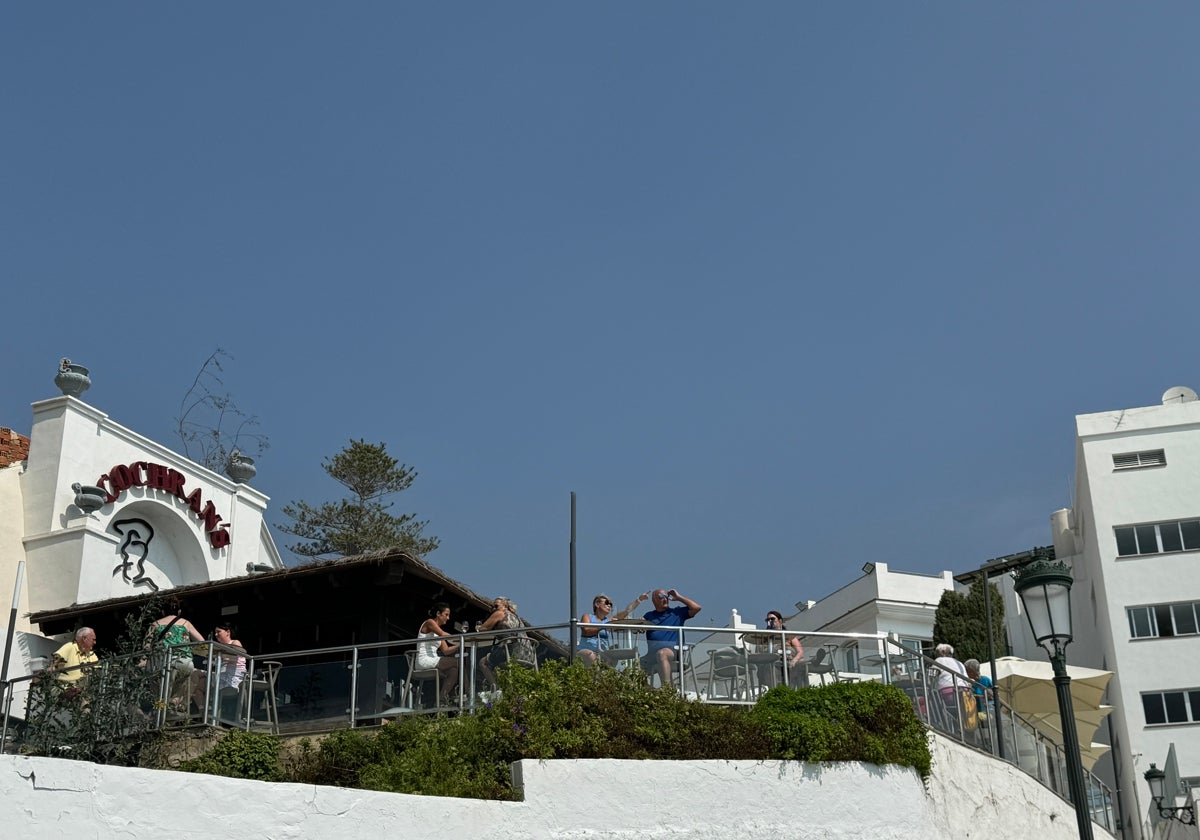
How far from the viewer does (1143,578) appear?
4209cm

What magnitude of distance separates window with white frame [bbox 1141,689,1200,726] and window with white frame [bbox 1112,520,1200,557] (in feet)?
14.4

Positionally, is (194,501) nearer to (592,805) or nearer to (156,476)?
(156,476)

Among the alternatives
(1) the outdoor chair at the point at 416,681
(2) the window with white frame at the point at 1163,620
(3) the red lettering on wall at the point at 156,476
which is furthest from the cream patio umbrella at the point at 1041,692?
(3) the red lettering on wall at the point at 156,476

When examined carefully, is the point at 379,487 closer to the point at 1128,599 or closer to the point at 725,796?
the point at 1128,599

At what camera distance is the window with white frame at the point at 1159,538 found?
1662 inches

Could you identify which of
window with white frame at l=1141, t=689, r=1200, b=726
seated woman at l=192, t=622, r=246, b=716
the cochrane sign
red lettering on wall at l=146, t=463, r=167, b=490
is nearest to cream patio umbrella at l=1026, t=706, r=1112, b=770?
window with white frame at l=1141, t=689, r=1200, b=726

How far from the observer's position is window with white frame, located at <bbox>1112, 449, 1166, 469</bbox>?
43688mm

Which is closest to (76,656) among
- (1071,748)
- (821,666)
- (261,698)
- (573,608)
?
(261,698)

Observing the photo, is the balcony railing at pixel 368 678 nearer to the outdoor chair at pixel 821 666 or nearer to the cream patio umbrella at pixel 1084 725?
the outdoor chair at pixel 821 666

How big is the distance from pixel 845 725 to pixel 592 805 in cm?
350

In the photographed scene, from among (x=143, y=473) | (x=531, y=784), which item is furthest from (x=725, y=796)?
(x=143, y=473)

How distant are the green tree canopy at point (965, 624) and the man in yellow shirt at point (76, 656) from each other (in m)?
29.0

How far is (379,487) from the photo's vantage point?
5638cm

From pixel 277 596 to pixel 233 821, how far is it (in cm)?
1096
